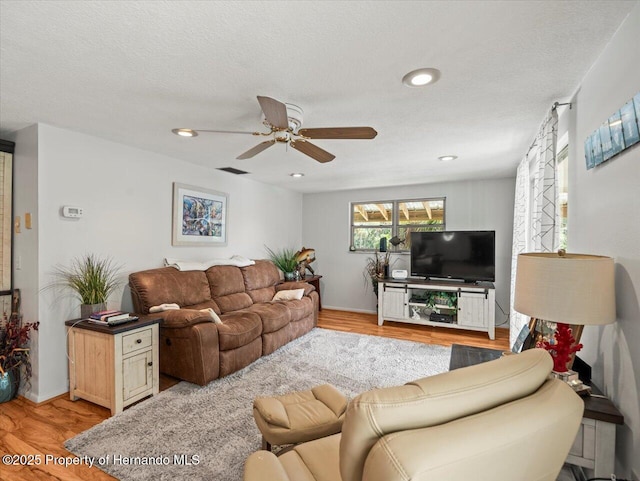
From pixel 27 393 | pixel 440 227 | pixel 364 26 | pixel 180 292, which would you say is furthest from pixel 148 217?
pixel 440 227

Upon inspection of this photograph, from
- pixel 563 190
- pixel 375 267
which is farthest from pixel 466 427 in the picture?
pixel 375 267

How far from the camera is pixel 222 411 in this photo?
95.3 inches

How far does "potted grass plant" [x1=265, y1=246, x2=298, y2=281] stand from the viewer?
5371 millimetres

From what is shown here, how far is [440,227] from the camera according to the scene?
5.31 m

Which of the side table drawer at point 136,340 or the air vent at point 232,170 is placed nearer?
the side table drawer at point 136,340

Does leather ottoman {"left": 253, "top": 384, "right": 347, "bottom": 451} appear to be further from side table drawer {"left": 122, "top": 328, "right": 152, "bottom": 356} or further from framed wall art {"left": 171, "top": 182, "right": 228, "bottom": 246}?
framed wall art {"left": 171, "top": 182, "right": 228, "bottom": 246}

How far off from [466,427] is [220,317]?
123 inches

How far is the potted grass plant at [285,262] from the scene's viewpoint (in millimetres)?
5371

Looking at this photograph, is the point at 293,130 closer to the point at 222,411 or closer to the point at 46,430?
the point at 222,411

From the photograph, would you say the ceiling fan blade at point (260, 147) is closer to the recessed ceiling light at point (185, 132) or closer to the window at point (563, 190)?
the recessed ceiling light at point (185, 132)

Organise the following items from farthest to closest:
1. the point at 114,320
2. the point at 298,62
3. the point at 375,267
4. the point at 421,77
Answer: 1. the point at 375,267
2. the point at 114,320
3. the point at 421,77
4. the point at 298,62

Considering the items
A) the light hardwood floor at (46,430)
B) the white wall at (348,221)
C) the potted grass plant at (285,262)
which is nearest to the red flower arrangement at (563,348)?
the light hardwood floor at (46,430)

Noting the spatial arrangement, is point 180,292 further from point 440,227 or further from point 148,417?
point 440,227

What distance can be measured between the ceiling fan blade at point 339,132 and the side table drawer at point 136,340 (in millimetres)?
2130
